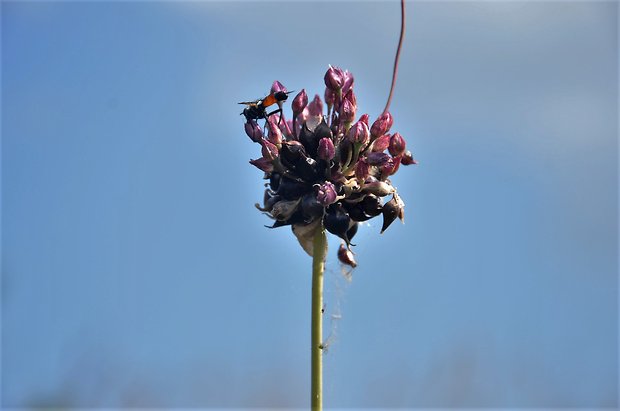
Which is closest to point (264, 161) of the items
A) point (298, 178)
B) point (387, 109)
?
point (298, 178)

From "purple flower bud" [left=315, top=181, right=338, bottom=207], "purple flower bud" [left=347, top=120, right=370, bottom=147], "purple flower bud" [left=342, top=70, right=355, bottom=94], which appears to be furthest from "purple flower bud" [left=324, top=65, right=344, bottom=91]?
"purple flower bud" [left=315, top=181, right=338, bottom=207]

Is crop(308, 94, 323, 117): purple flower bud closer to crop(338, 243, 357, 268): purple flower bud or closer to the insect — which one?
the insect

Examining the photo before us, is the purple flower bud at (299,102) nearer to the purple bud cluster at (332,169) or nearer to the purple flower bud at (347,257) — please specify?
the purple bud cluster at (332,169)

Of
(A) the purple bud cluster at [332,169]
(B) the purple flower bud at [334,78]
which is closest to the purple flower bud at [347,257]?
(A) the purple bud cluster at [332,169]

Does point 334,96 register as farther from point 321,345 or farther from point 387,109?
point 321,345

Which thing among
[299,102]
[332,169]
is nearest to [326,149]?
[332,169]

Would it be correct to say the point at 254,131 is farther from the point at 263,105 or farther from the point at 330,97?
the point at 330,97
